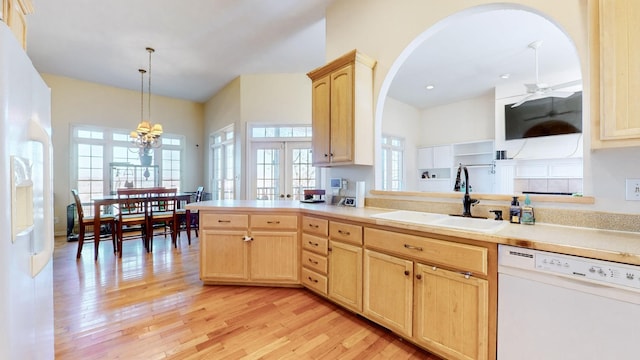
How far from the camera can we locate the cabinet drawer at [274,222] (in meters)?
2.62

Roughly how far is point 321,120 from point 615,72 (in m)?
2.09

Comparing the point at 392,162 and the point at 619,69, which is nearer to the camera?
the point at 619,69

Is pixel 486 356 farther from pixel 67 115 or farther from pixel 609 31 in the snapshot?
pixel 67 115

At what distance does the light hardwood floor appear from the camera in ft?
5.64

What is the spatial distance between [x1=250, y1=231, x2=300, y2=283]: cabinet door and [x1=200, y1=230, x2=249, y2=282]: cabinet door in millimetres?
106

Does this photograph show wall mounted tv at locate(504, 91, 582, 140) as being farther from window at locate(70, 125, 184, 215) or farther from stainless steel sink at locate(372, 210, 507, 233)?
window at locate(70, 125, 184, 215)

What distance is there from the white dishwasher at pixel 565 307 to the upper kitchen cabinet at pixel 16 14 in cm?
270

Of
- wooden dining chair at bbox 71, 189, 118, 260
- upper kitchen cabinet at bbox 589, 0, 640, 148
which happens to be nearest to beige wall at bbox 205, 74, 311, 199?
wooden dining chair at bbox 71, 189, 118, 260

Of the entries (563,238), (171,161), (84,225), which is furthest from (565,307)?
(171,161)

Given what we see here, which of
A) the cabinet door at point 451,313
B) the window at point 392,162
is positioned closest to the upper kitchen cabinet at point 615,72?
the cabinet door at point 451,313

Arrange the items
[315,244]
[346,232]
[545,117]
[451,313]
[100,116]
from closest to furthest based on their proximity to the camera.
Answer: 1. [451,313]
2. [346,232]
3. [315,244]
4. [545,117]
5. [100,116]

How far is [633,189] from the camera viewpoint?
4.59 feet

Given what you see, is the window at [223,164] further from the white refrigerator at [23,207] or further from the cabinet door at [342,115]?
the white refrigerator at [23,207]

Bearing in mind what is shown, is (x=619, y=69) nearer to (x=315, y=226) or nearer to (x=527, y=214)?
(x=527, y=214)
